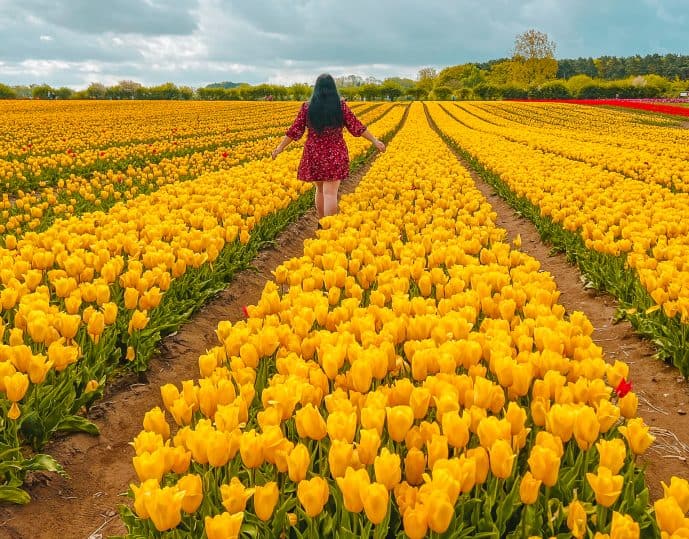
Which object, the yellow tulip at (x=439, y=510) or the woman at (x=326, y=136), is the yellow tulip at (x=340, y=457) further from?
the woman at (x=326, y=136)

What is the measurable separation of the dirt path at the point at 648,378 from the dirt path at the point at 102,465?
2.81m

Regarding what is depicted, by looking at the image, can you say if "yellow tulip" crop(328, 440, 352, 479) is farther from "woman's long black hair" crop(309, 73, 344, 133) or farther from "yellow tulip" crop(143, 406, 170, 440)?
"woman's long black hair" crop(309, 73, 344, 133)

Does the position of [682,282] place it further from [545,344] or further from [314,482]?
[314,482]

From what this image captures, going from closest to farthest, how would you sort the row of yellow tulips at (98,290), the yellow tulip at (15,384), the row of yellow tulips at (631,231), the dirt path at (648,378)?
the yellow tulip at (15,384) → the row of yellow tulips at (98,290) → the dirt path at (648,378) → the row of yellow tulips at (631,231)

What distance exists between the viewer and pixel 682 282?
14.7ft

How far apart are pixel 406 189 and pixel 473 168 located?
331 inches

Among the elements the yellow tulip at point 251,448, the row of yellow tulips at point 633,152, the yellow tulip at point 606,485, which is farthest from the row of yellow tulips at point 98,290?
the row of yellow tulips at point 633,152

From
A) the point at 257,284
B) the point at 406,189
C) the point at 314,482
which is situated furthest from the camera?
the point at 406,189

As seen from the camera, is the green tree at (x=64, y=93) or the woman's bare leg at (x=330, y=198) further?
the green tree at (x=64, y=93)

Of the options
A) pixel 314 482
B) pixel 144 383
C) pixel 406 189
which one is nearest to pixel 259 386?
pixel 314 482

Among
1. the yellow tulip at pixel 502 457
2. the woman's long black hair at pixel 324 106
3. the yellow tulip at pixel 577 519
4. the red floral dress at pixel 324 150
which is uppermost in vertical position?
the woman's long black hair at pixel 324 106

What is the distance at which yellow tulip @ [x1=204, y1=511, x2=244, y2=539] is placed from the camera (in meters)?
1.81

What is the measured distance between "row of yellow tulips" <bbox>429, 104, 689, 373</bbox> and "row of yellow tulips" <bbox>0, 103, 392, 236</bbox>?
7.13 metres

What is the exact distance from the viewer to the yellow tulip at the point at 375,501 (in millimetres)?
1822
